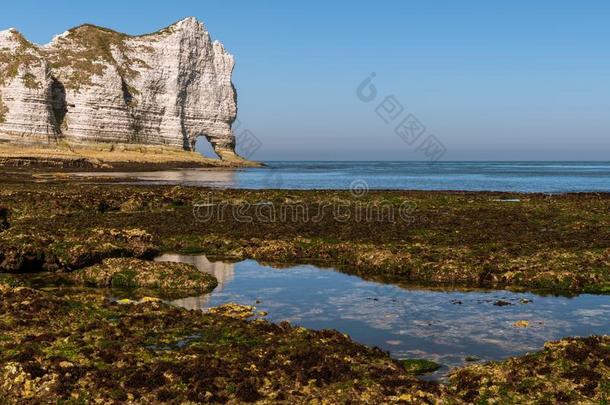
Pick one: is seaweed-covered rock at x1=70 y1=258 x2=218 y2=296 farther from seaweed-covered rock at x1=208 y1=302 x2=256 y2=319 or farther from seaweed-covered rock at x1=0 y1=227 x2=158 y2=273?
seaweed-covered rock at x1=208 y1=302 x2=256 y2=319

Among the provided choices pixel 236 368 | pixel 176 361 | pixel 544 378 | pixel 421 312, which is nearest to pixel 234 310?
A: pixel 176 361

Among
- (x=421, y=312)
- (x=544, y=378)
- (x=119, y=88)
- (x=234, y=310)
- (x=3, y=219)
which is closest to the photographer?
(x=544, y=378)

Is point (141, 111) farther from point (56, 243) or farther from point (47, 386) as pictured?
point (47, 386)

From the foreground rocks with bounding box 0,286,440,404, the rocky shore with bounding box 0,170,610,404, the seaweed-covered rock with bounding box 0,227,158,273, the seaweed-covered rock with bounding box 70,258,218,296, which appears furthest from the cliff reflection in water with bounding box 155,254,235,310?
the foreground rocks with bounding box 0,286,440,404

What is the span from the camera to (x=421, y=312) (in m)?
16.8

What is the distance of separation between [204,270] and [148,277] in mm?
3240

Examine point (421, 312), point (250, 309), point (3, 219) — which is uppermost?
point (3, 219)

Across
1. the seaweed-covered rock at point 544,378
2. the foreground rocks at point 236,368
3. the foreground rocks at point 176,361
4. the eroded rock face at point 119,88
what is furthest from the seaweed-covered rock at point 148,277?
the eroded rock face at point 119,88

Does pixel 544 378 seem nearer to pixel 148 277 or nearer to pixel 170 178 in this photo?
pixel 148 277

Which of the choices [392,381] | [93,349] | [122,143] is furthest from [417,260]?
[122,143]

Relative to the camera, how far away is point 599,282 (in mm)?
20578

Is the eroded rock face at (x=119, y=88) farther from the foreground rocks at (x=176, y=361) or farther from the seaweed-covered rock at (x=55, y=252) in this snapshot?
the foreground rocks at (x=176, y=361)

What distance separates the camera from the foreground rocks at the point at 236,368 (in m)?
10.0

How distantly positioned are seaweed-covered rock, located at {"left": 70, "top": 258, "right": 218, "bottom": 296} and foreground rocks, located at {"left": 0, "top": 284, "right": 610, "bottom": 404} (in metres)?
6.09
